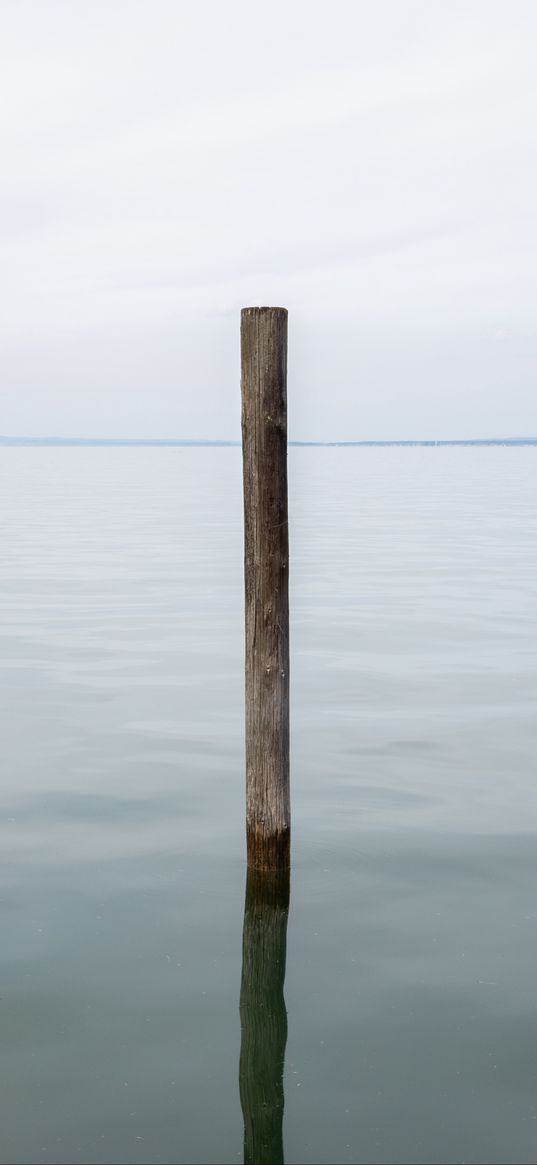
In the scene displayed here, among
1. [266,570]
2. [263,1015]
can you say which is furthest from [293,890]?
[266,570]

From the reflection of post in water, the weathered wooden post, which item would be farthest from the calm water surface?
the weathered wooden post

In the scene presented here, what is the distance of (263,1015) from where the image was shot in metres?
5.97

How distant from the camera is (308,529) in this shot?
37719 millimetres

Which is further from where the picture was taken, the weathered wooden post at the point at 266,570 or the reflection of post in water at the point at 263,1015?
the weathered wooden post at the point at 266,570

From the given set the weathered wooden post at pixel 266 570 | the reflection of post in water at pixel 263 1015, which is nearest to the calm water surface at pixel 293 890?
the reflection of post in water at pixel 263 1015

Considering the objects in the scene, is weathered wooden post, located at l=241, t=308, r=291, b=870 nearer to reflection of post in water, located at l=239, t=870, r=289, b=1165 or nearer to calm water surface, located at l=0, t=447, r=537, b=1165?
reflection of post in water, located at l=239, t=870, r=289, b=1165

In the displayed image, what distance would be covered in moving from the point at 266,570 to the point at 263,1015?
8.14 feet

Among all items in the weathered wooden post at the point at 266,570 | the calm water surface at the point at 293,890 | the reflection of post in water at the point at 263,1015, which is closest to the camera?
the reflection of post in water at the point at 263,1015

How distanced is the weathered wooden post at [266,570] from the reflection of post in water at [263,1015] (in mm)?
307

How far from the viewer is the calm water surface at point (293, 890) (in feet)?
16.7

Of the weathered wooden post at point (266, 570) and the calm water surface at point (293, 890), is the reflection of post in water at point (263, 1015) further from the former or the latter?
the weathered wooden post at point (266, 570)

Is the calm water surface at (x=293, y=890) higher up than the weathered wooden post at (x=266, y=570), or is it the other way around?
the weathered wooden post at (x=266, y=570)

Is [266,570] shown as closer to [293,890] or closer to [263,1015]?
[293,890]

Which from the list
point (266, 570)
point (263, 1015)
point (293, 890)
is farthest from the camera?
point (293, 890)
